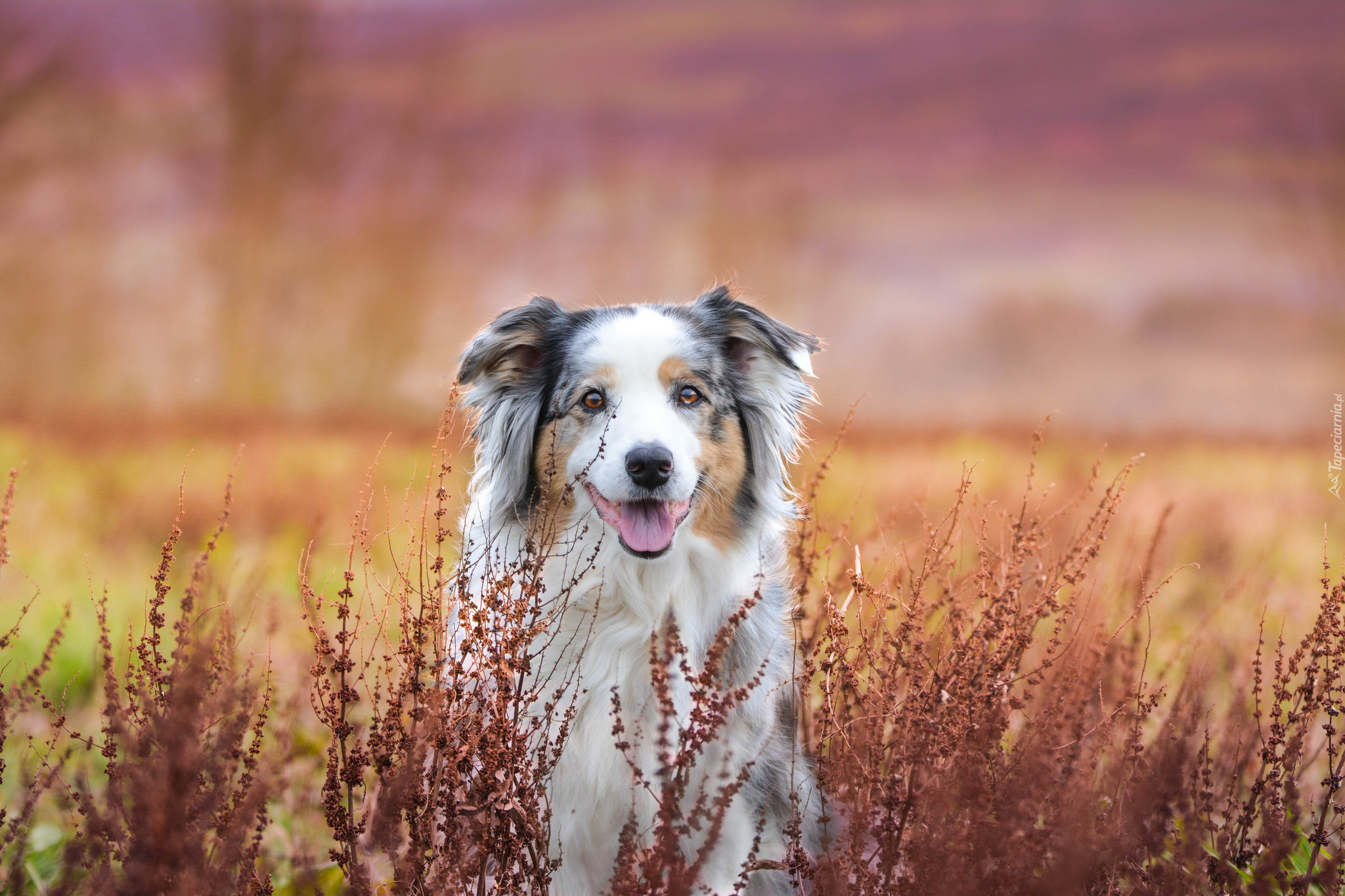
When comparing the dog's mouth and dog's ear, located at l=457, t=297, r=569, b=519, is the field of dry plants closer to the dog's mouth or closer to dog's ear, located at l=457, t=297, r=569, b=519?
dog's ear, located at l=457, t=297, r=569, b=519

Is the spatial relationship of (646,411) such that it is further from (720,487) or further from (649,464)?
(720,487)

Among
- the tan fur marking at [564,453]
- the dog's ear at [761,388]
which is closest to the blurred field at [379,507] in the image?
the dog's ear at [761,388]

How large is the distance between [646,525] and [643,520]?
21 millimetres

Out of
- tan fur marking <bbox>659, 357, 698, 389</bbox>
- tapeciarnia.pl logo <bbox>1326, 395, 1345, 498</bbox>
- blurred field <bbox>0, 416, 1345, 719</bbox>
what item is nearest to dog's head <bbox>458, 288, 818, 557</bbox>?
tan fur marking <bbox>659, 357, 698, 389</bbox>

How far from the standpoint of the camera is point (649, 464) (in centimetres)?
301

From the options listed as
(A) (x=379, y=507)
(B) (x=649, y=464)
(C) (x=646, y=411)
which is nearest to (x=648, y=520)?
(B) (x=649, y=464)

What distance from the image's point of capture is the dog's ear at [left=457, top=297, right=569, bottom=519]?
11.5ft

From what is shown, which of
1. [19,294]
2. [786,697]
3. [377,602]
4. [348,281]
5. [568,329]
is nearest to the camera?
[786,697]

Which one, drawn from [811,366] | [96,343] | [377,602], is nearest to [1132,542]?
[811,366]

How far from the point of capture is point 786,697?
3.33 m

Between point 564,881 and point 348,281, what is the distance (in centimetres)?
1331

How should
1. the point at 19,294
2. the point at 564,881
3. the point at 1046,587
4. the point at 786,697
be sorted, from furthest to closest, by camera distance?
the point at 19,294
the point at 786,697
the point at 564,881
the point at 1046,587

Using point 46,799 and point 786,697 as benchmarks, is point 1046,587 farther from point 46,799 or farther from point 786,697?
point 46,799

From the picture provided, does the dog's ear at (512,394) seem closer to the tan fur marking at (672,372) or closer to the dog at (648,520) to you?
the dog at (648,520)
